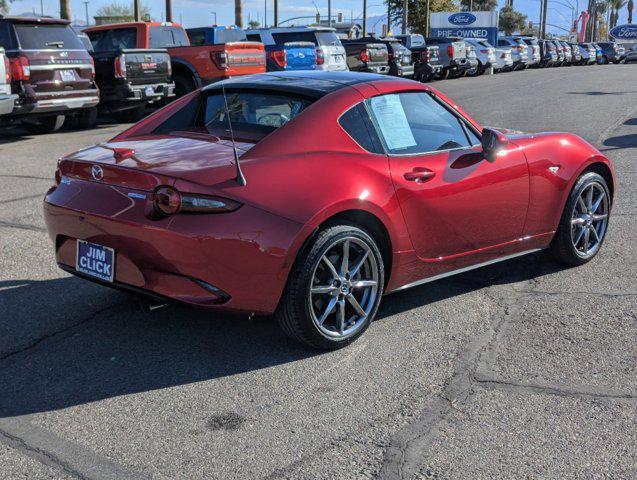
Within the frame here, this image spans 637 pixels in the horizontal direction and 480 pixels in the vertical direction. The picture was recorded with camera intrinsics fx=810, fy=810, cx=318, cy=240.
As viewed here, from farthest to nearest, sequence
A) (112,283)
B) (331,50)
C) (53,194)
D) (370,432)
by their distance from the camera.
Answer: (331,50) < (53,194) < (112,283) < (370,432)

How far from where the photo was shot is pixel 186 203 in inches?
154

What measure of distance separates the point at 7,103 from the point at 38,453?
29.8 feet

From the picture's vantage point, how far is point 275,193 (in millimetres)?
3994

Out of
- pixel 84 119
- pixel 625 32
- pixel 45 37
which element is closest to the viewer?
pixel 45 37

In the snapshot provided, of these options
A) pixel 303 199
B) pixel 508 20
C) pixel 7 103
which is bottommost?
pixel 7 103

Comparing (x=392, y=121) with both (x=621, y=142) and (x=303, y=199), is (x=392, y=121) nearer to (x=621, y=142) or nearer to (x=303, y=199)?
(x=303, y=199)

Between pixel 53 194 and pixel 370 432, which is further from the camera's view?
pixel 53 194

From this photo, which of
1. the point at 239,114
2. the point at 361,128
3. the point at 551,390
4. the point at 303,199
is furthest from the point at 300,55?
the point at 551,390

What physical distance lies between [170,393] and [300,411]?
0.65m

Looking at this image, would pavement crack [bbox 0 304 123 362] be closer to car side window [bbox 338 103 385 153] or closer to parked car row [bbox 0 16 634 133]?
car side window [bbox 338 103 385 153]

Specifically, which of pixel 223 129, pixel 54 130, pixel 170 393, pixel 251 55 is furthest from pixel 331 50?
pixel 170 393

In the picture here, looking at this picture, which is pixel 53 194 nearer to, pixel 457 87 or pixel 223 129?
pixel 223 129

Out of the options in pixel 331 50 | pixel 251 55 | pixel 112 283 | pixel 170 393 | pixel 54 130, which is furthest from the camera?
pixel 331 50

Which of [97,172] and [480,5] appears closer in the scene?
[97,172]
